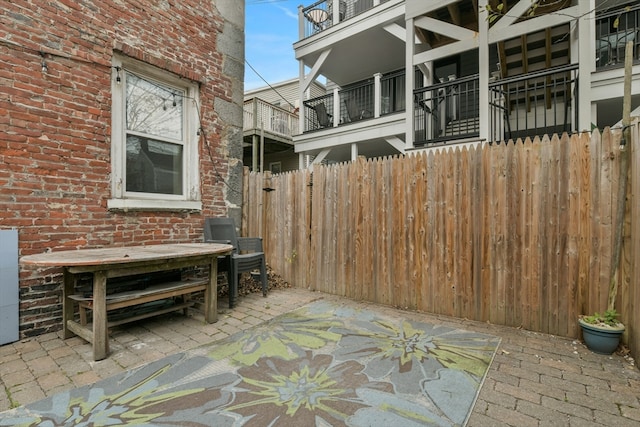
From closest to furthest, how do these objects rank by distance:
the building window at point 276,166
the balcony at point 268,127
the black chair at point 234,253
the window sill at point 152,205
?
the window sill at point 152,205 → the black chair at point 234,253 → the balcony at point 268,127 → the building window at point 276,166

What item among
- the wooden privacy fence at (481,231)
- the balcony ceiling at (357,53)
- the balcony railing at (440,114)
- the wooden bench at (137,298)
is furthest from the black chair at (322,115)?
the wooden bench at (137,298)

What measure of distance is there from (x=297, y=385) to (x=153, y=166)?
3449 millimetres

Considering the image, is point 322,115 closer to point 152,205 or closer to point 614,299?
point 152,205

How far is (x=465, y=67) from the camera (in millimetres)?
8633

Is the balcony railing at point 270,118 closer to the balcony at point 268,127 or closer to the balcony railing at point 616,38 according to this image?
the balcony at point 268,127

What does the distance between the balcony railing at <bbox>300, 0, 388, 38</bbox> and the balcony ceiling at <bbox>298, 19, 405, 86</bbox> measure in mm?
852

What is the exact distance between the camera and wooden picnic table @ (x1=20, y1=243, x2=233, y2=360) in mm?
2473

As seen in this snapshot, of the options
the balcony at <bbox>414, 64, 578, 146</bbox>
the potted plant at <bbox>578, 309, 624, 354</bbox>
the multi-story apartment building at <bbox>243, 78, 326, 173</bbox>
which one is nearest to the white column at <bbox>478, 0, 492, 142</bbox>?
the balcony at <bbox>414, 64, 578, 146</bbox>

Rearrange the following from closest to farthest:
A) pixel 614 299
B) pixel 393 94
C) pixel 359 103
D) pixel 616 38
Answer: pixel 614 299
pixel 616 38
pixel 393 94
pixel 359 103

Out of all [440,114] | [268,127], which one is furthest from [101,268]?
[268,127]

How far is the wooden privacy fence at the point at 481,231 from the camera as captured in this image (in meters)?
2.91

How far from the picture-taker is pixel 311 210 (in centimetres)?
495

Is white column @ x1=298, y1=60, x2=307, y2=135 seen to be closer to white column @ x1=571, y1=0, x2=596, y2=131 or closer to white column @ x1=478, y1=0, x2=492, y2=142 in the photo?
white column @ x1=478, y1=0, x2=492, y2=142

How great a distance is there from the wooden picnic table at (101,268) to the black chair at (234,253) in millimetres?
623
